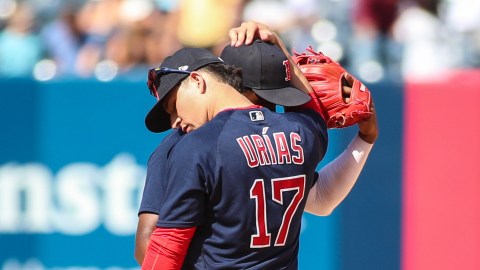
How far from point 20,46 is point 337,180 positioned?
4.79m

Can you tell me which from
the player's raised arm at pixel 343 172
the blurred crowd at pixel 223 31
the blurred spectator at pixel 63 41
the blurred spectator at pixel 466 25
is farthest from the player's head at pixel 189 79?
the blurred spectator at pixel 466 25

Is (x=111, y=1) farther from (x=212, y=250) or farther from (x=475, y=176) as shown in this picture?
(x=212, y=250)

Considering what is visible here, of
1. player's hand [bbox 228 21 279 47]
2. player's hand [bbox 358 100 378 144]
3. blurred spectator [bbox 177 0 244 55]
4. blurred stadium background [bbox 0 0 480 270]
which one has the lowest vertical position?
blurred stadium background [bbox 0 0 480 270]

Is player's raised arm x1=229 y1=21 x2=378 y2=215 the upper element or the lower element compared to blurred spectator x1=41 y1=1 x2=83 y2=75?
lower

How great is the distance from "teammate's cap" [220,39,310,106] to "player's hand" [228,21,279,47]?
4 cm

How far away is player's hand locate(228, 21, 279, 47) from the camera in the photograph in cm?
336

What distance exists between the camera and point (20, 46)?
7863 millimetres

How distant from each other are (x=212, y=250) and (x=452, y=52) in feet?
18.3

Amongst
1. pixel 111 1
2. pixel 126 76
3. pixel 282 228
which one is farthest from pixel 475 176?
pixel 111 1

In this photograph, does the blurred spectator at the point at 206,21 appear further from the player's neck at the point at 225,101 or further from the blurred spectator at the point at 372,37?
the player's neck at the point at 225,101

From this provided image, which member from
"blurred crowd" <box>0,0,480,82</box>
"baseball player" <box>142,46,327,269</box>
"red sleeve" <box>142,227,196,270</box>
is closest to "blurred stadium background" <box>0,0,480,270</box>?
"blurred crowd" <box>0,0,480,82</box>

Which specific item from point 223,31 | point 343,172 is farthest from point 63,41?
point 343,172

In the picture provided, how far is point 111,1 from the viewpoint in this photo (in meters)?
8.34

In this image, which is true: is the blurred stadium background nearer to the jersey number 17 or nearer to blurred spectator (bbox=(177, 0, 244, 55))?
blurred spectator (bbox=(177, 0, 244, 55))
